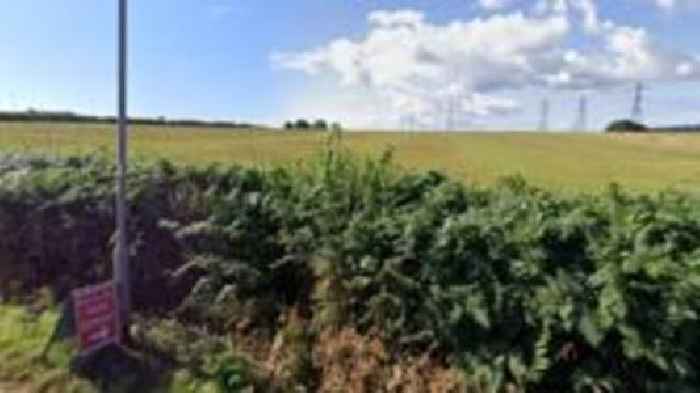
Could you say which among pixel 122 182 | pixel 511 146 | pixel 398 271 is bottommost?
pixel 511 146

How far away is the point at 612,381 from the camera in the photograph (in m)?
4.34

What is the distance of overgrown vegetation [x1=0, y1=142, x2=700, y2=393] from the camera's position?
4.34 metres

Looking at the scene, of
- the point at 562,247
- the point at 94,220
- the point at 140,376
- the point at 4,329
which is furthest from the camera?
the point at 94,220

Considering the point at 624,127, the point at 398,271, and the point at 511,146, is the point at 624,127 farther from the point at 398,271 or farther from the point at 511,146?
the point at 398,271

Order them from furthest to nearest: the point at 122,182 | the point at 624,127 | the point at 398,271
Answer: the point at 624,127 < the point at 122,182 < the point at 398,271

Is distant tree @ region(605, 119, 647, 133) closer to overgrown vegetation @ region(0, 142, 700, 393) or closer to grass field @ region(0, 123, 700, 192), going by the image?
grass field @ region(0, 123, 700, 192)

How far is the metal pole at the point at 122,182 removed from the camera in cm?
580

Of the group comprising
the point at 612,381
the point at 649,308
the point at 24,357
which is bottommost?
the point at 24,357

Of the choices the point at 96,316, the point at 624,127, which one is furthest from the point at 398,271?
the point at 624,127

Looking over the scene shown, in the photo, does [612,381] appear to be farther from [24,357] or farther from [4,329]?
[4,329]

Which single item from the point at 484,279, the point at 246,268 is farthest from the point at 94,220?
the point at 484,279

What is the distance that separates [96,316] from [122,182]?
89 cm

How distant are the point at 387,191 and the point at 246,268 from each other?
107 centimetres

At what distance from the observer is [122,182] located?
5910mm
